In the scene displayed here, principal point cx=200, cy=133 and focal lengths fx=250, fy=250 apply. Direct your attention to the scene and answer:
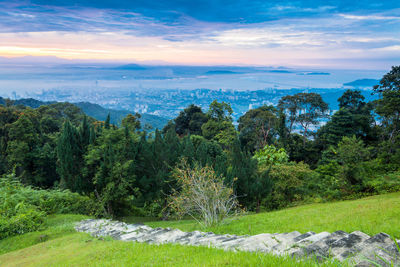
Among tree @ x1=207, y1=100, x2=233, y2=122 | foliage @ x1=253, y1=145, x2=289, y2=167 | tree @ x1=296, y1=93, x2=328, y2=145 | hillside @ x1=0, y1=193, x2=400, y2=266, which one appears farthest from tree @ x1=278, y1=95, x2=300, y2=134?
hillside @ x1=0, y1=193, x2=400, y2=266

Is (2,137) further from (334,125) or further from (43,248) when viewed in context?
(334,125)

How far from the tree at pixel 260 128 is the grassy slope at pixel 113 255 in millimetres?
25777

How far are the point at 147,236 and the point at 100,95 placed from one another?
125541 mm

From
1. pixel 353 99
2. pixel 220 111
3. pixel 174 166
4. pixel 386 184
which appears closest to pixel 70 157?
pixel 174 166

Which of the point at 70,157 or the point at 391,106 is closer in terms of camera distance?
the point at 70,157

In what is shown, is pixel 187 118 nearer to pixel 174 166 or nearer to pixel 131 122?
pixel 131 122

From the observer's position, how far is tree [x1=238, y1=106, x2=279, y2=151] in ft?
102

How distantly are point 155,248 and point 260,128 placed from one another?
2896 cm

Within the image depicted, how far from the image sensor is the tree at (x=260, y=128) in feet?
102

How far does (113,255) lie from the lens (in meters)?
4.44

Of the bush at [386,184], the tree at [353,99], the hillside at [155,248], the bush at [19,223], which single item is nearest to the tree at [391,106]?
the tree at [353,99]

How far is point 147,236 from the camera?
6.02 meters

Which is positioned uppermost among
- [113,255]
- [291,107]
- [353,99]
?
[353,99]

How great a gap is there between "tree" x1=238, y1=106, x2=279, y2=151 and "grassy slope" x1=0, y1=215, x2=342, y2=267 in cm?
2578
